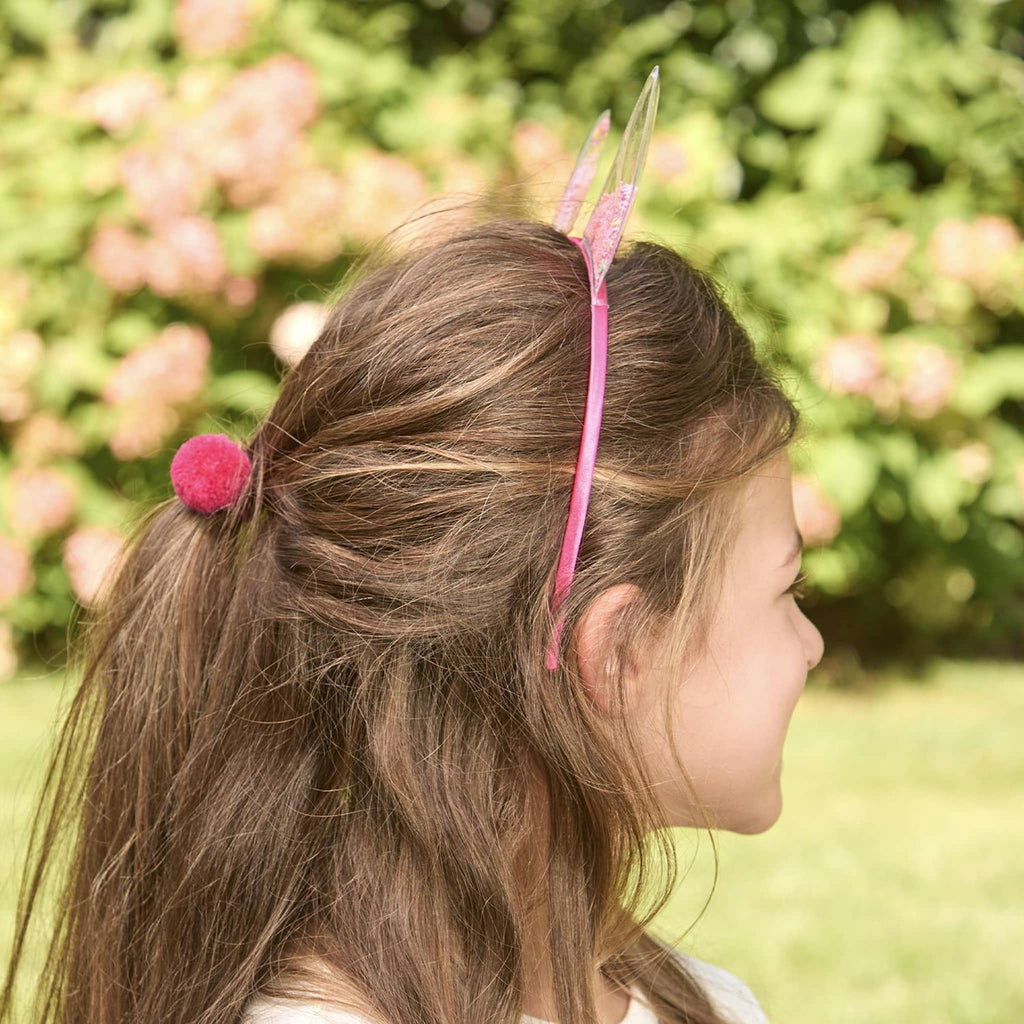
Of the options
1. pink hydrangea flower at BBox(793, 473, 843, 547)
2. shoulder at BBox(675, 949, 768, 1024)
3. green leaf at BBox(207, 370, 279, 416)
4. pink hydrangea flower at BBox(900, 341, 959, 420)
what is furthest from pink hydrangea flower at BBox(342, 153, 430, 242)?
shoulder at BBox(675, 949, 768, 1024)

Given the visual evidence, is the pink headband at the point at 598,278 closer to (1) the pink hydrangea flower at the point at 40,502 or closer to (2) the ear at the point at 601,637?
(2) the ear at the point at 601,637

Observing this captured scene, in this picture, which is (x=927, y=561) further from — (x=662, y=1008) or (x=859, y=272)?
(x=662, y=1008)

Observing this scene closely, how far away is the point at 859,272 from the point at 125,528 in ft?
8.54

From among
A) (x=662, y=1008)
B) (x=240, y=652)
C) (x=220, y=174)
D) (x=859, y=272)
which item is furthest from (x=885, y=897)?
(x=220, y=174)

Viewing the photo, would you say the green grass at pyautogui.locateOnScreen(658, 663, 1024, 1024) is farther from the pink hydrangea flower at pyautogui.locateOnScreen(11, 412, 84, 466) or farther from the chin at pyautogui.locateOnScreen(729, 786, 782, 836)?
the pink hydrangea flower at pyautogui.locateOnScreen(11, 412, 84, 466)

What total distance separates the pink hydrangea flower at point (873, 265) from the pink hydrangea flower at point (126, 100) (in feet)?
6.51

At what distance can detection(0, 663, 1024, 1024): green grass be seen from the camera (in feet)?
8.05

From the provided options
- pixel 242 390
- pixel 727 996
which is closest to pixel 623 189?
pixel 727 996

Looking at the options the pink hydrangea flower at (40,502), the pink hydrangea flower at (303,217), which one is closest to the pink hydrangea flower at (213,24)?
the pink hydrangea flower at (303,217)

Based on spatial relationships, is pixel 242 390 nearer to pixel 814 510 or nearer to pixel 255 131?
pixel 255 131

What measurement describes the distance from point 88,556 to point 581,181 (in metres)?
2.48

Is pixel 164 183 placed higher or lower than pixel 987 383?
higher

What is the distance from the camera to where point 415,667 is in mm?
1226

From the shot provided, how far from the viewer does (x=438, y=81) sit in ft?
12.9
